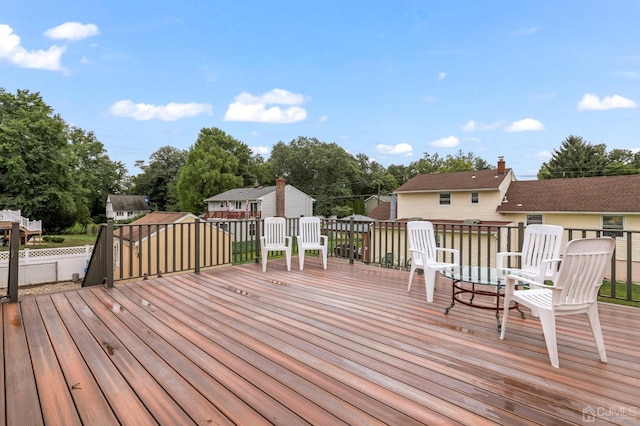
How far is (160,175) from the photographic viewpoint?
4194cm

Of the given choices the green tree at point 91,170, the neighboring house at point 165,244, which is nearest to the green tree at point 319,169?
the green tree at point 91,170

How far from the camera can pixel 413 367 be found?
80.0 inches

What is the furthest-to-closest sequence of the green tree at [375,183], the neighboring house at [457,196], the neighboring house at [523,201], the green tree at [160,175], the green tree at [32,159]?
the green tree at [160,175] < the green tree at [375,183] < the green tree at [32,159] < the neighboring house at [457,196] < the neighboring house at [523,201]

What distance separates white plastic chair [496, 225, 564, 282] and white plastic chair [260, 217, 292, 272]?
3194 mm

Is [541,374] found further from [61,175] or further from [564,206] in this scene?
[61,175]

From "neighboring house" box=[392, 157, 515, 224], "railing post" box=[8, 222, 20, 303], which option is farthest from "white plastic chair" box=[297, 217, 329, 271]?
"neighboring house" box=[392, 157, 515, 224]

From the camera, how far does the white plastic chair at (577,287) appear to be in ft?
6.82

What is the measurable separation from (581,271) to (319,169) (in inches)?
1361

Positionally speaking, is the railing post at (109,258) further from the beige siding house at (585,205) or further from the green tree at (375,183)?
the green tree at (375,183)

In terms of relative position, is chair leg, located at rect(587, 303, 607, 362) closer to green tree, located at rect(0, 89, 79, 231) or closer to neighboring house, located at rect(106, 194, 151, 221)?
green tree, located at rect(0, 89, 79, 231)

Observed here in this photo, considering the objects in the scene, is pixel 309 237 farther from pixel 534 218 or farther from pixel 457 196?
pixel 534 218

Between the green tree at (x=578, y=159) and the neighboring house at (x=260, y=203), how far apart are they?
2608 centimetres

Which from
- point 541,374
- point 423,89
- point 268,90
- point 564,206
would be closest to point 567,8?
point 423,89

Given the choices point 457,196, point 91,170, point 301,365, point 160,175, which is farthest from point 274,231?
point 160,175
